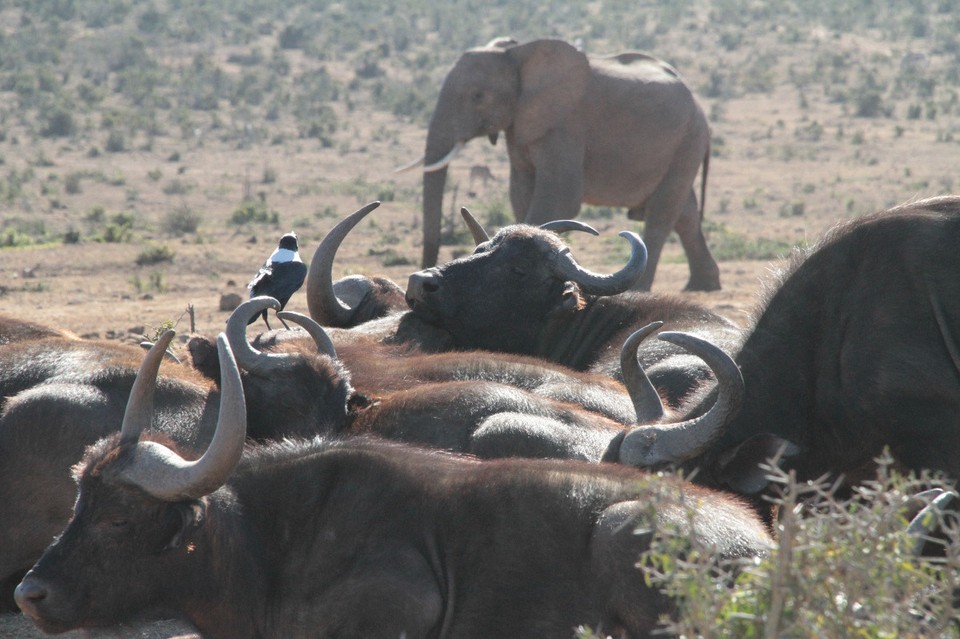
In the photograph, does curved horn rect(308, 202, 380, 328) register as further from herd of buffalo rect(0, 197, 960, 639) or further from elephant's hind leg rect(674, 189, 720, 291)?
elephant's hind leg rect(674, 189, 720, 291)

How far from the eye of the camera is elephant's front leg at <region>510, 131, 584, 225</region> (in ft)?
47.7

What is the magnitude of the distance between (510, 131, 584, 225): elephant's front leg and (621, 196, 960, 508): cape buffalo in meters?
7.94

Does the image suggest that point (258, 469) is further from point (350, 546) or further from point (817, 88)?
point (817, 88)

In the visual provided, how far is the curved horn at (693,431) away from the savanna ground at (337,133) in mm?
1180

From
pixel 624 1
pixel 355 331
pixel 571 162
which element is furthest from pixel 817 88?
pixel 355 331

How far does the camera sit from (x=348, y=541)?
520 cm

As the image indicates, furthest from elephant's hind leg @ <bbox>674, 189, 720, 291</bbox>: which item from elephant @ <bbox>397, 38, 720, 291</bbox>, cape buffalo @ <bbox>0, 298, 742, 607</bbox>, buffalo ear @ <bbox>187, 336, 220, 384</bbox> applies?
buffalo ear @ <bbox>187, 336, 220, 384</bbox>

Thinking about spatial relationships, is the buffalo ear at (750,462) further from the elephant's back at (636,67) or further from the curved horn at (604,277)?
the elephant's back at (636,67)

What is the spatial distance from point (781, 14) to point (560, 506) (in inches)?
2225

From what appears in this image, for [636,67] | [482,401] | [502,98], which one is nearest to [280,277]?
[482,401]

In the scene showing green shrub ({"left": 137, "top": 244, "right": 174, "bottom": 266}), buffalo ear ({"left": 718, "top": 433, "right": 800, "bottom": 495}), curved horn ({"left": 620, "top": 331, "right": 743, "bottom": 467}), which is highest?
curved horn ({"left": 620, "top": 331, "right": 743, "bottom": 467})

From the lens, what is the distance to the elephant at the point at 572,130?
14742mm

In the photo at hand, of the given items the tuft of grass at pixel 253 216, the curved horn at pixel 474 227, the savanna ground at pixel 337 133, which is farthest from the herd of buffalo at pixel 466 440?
the tuft of grass at pixel 253 216

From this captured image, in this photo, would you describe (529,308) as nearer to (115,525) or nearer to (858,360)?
(858,360)
